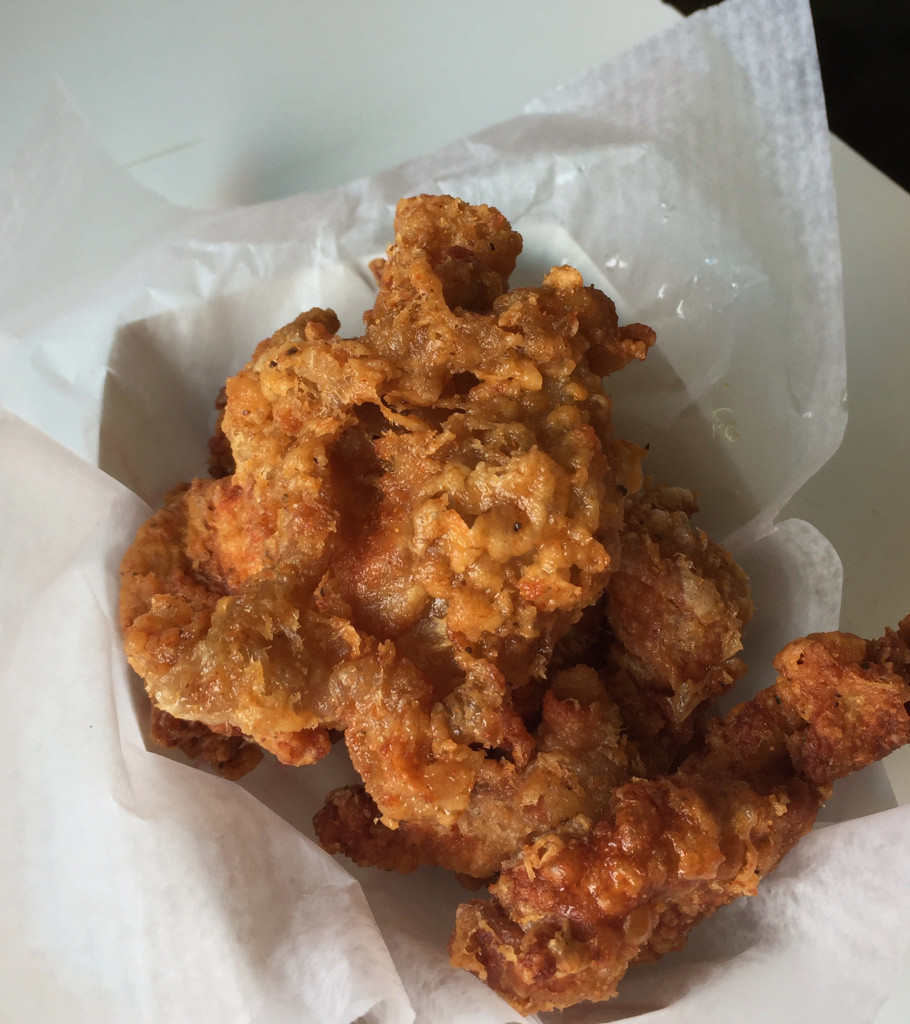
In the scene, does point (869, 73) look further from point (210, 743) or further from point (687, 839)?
point (210, 743)

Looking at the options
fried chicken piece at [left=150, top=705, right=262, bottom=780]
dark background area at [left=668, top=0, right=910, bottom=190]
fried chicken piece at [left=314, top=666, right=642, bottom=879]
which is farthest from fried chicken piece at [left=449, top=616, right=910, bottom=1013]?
dark background area at [left=668, top=0, right=910, bottom=190]

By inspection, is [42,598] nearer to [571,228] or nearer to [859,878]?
[571,228]

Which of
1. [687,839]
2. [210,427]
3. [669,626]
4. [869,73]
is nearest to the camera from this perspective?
[687,839]

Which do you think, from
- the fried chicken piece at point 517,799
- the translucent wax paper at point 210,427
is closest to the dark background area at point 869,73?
the translucent wax paper at point 210,427

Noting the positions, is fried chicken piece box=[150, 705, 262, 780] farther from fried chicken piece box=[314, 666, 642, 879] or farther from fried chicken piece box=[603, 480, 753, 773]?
fried chicken piece box=[603, 480, 753, 773]

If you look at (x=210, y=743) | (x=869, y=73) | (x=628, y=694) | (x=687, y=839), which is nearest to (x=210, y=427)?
(x=210, y=743)

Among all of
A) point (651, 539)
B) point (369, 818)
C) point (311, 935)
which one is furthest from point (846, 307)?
point (311, 935)

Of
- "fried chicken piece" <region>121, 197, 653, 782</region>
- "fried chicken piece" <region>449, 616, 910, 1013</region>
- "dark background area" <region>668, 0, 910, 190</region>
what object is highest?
"fried chicken piece" <region>121, 197, 653, 782</region>
